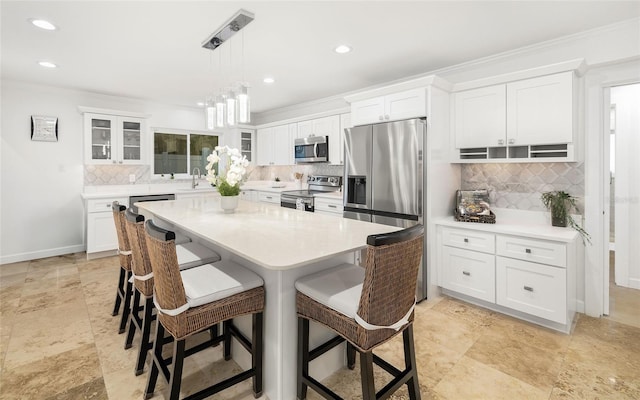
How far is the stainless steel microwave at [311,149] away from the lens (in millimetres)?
4945

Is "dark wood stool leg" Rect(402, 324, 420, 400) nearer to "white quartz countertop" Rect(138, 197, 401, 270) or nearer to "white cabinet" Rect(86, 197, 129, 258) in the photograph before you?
"white quartz countertop" Rect(138, 197, 401, 270)

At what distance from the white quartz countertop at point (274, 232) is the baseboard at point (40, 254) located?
9.91 feet

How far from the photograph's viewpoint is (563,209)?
2.92m

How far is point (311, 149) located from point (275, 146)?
1.19 meters

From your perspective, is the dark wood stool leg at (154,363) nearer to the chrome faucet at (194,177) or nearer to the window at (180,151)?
the chrome faucet at (194,177)

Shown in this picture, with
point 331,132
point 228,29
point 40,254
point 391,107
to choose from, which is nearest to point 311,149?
point 331,132

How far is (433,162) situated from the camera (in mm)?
3246

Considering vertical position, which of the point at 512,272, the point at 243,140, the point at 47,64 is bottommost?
the point at 512,272

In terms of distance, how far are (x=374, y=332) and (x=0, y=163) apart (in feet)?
18.5

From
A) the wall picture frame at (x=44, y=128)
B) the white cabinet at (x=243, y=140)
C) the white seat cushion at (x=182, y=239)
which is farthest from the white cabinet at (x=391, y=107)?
the wall picture frame at (x=44, y=128)

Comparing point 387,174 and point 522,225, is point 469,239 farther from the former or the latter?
point 387,174

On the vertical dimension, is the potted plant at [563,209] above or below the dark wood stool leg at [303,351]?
above

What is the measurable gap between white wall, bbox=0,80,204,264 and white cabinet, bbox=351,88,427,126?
4099mm

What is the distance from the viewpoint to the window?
5.86 m
